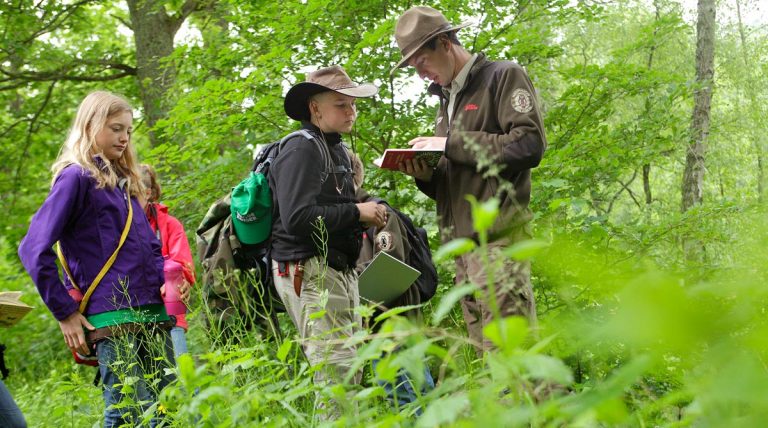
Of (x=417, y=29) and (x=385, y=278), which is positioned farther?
(x=385, y=278)

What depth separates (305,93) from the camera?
394 centimetres

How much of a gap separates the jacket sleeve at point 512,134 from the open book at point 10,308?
6.29ft

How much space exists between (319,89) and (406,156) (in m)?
0.63

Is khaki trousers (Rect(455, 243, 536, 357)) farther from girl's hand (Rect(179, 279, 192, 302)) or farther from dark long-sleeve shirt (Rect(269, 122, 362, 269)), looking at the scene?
girl's hand (Rect(179, 279, 192, 302))

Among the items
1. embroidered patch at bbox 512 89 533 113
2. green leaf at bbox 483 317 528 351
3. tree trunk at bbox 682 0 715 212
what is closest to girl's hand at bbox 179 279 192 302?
embroidered patch at bbox 512 89 533 113

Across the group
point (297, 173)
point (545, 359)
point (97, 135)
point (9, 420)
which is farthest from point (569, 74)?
point (545, 359)

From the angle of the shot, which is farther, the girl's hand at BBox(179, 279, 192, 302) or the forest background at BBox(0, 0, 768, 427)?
the girl's hand at BBox(179, 279, 192, 302)

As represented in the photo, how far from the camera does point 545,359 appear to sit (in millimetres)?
1091

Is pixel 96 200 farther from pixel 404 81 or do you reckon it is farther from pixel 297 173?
pixel 404 81

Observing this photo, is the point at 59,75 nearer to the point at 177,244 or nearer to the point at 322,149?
the point at 177,244

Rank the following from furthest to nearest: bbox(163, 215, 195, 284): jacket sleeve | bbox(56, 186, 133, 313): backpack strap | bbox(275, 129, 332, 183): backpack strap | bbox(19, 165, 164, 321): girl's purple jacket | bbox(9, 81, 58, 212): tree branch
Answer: bbox(9, 81, 58, 212): tree branch
bbox(163, 215, 195, 284): jacket sleeve
bbox(275, 129, 332, 183): backpack strap
bbox(56, 186, 133, 313): backpack strap
bbox(19, 165, 164, 321): girl's purple jacket

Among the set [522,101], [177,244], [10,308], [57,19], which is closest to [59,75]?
[57,19]

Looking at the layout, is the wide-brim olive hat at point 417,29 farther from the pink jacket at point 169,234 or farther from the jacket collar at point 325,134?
the pink jacket at point 169,234

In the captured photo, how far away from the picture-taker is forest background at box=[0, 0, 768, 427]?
905 mm
